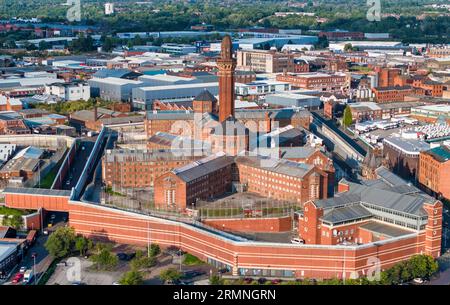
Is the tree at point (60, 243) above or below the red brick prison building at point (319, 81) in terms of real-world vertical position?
below

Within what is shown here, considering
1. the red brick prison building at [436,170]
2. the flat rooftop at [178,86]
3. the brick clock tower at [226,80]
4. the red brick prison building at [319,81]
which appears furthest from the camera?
the red brick prison building at [319,81]

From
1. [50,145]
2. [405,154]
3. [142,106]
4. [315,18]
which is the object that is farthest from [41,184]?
[315,18]

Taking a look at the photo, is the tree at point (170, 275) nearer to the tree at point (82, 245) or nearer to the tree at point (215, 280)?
the tree at point (215, 280)

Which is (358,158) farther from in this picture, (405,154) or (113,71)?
(113,71)

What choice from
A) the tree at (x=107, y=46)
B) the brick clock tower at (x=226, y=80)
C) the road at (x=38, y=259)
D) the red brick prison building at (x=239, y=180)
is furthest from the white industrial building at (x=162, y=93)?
the tree at (x=107, y=46)

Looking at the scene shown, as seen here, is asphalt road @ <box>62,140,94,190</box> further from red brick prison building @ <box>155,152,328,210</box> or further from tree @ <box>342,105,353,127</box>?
tree @ <box>342,105,353,127</box>

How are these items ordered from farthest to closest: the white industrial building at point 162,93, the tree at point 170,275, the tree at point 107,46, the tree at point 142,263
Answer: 1. the tree at point 107,46
2. the white industrial building at point 162,93
3. the tree at point 142,263
4. the tree at point 170,275
